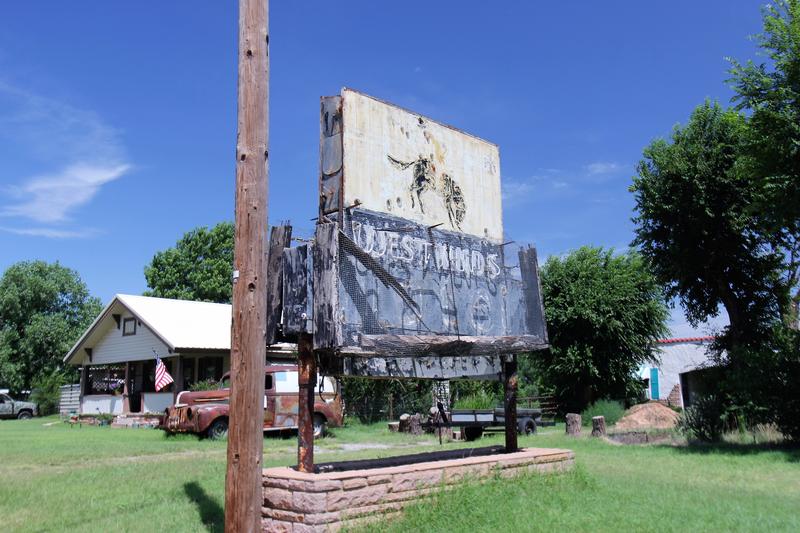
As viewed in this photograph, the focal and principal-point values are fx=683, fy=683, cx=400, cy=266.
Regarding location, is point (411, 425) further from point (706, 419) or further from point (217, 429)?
point (706, 419)

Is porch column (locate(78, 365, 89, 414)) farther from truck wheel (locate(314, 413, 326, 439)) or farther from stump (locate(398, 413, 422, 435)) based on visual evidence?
stump (locate(398, 413, 422, 435))

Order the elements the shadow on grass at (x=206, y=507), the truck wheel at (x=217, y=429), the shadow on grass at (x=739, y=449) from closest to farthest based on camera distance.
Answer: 1. the shadow on grass at (x=206, y=507)
2. the shadow on grass at (x=739, y=449)
3. the truck wheel at (x=217, y=429)

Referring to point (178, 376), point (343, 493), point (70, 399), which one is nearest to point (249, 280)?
point (343, 493)

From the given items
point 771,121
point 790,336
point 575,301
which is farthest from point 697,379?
point 771,121

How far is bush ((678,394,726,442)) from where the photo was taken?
55.5ft

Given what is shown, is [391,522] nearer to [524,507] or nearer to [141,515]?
[524,507]

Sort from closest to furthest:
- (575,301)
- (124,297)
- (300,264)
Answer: (300,264)
(575,301)
(124,297)

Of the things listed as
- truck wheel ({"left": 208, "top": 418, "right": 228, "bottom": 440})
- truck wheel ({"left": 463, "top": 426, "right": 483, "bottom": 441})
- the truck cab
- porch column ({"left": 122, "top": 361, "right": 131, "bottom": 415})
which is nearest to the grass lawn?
truck wheel ({"left": 208, "top": 418, "right": 228, "bottom": 440})

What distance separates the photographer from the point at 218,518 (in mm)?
8141

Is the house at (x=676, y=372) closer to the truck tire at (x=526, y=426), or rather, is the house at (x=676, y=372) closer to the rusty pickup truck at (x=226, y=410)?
the truck tire at (x=526, y=426)

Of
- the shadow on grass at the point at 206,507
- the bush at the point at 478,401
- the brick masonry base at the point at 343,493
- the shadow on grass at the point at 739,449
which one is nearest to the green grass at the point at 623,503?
the brick masonry base at the point at 343,493

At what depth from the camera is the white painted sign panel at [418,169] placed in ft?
28.0

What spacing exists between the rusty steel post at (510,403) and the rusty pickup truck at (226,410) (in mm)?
9613

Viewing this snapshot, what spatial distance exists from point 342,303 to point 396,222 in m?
1.53
